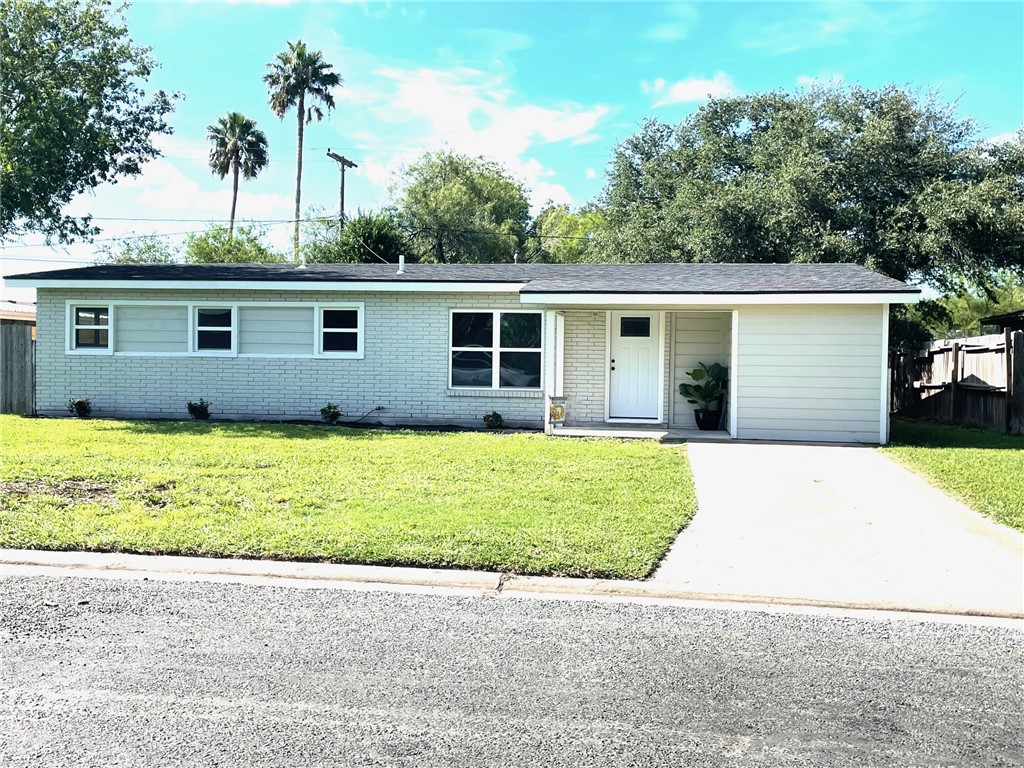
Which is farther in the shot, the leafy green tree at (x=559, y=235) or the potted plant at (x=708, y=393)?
the leafy green tree at (x=559, y=235)

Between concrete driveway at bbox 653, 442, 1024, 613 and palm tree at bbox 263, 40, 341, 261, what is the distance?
37.1 meters

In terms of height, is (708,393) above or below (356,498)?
above

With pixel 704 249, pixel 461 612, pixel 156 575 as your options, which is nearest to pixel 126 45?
pixel 704 249

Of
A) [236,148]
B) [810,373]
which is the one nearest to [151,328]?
[810,373]

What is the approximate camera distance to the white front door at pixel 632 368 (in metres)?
16.3

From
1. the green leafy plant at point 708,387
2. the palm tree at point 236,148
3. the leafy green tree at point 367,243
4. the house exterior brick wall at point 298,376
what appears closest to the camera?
the green leafy plant at point 708,387

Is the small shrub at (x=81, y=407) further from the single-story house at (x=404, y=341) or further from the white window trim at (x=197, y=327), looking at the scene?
the white window trim at (x=197, y=327)

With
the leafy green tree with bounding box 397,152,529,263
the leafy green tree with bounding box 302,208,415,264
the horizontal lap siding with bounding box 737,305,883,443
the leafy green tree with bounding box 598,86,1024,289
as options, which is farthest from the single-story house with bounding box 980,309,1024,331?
the leafy green tree with bounding box 397,152,529,263

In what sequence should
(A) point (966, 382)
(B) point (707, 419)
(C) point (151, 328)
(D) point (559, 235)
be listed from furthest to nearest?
(D) point (559, 235), (A) point (966, 382), (C) point (151, 328), (B) point (707, 419)

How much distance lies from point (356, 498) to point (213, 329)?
9997 mm

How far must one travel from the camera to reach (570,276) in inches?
664

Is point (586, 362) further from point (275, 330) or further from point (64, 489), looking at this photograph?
point (64, 489)

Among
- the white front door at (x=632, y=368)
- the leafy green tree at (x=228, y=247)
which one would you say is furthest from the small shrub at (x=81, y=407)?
the leafy green tree at (x=228, y=247)

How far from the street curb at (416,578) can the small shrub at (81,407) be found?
37.6ft
